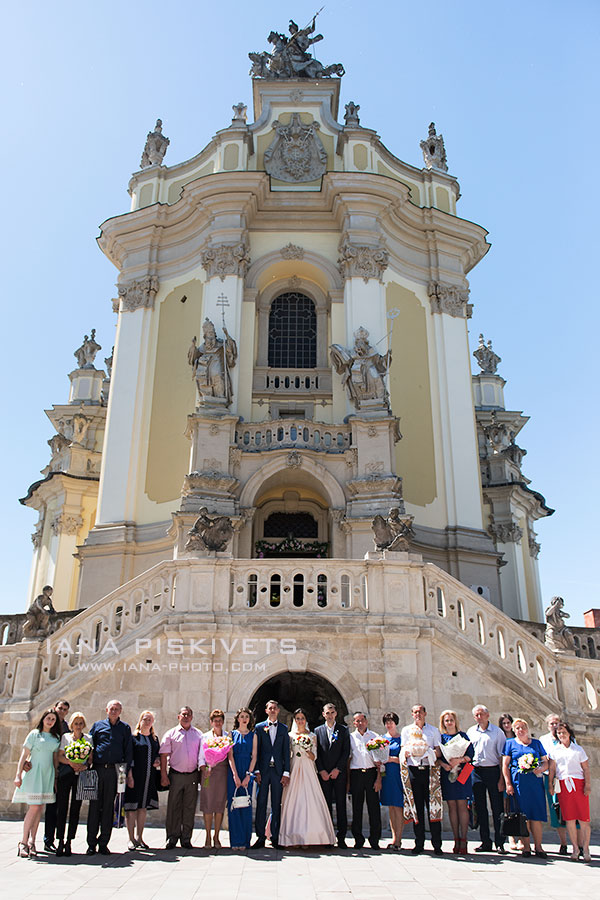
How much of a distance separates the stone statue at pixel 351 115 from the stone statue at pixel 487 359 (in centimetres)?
1490

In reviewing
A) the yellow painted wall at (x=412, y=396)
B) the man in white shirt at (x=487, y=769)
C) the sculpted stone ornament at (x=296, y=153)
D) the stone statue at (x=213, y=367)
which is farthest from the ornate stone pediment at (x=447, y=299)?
the man in white shirt at (x=487, y=769)

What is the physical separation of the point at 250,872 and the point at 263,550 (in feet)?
44.1

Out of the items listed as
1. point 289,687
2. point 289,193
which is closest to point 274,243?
point 289,193

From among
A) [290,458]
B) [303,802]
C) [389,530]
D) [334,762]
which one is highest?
[290,458]

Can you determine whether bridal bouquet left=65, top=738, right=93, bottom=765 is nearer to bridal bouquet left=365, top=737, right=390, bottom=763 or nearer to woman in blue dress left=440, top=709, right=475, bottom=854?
bridal bouquet left=365, top=737, right=390, bottom=763

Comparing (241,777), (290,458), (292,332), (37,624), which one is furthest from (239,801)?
(292,332)

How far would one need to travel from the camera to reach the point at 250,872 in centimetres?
730

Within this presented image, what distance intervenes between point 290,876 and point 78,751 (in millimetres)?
2733

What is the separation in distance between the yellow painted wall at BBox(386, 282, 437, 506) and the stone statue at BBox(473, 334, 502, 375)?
13.8 metres

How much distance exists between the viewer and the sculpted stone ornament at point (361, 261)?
76.6ft

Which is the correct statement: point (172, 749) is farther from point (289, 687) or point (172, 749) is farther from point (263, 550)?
point (263, 550)

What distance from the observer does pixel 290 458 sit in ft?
66.9

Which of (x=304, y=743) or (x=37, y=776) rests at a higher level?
(x=304, y=743)

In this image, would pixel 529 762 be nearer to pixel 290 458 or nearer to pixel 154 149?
pixel 290 458
